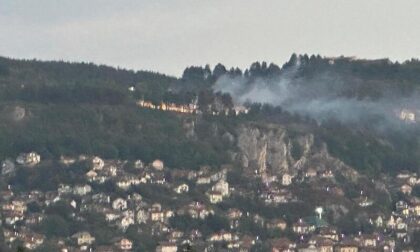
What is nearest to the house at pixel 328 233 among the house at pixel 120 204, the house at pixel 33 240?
the house at pixel 120 204

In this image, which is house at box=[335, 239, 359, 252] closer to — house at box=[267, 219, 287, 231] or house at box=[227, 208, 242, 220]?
house at box=[267, 219, 287, 231]

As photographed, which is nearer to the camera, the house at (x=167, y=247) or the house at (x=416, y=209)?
the house at (x=167, y=247)

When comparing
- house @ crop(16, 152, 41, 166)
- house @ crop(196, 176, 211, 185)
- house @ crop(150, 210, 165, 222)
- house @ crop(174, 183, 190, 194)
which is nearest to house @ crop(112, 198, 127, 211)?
house @ crop(150, 210, 165, 222)

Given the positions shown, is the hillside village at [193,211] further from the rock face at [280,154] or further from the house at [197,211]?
the rock face at [280,154]

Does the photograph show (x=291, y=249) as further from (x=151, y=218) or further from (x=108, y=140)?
(x=108, y=140)

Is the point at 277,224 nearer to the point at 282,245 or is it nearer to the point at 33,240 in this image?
the point at 282,245

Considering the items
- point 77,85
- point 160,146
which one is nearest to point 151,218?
point 160,146
